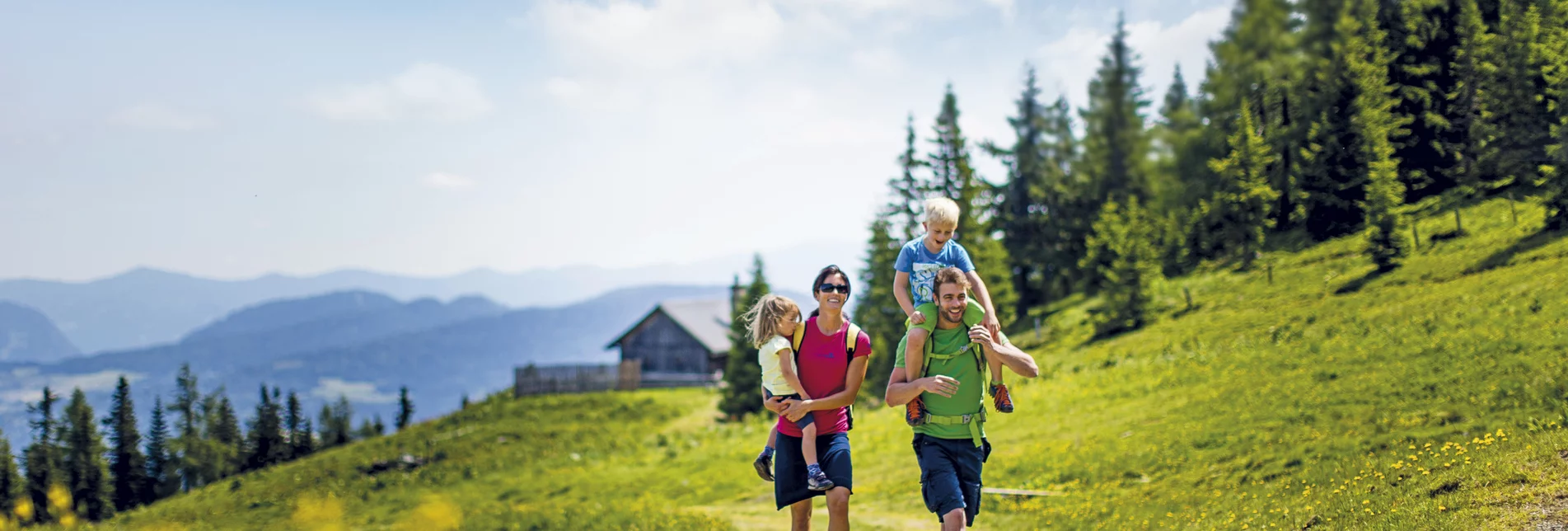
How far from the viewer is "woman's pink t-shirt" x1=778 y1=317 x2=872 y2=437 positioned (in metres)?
7.41

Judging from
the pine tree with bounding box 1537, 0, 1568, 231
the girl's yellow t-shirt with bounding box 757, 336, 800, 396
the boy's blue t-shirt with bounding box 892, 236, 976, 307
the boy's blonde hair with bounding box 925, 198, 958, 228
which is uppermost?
the pine tree with bounding box 1537, 0, 1568, 231

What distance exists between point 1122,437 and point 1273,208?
2916 cm

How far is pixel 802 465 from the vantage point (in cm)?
762

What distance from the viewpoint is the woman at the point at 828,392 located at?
7.32m

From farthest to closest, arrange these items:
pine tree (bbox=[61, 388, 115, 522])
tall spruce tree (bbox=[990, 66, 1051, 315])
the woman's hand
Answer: pine tree (bbox=[61, 388, 115, 522])
tall spruce tree (bbox=[990, 66, 1051, 315])
the woman's hand

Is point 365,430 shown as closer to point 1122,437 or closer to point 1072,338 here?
point 1072,338

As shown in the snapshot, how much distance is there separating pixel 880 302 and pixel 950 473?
3842 centimetres

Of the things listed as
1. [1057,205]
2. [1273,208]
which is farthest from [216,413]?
[1273,208]

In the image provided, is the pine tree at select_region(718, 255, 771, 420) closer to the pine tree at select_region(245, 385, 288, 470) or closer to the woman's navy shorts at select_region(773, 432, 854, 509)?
the woman's navy shorts at select_region(773, 432, 854, 509)

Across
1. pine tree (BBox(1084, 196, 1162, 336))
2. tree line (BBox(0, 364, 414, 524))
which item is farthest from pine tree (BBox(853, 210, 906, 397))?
tree line (BBox(0, 364, 414, 524))

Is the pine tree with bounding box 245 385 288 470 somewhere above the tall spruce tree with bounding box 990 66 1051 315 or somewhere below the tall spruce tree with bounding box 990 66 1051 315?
below

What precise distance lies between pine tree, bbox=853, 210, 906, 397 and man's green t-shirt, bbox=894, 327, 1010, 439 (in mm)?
32000

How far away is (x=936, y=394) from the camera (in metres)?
7.09

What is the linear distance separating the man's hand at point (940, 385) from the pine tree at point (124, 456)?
86832 millimetres
